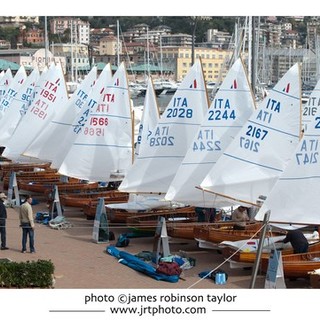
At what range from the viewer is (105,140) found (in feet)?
74.5

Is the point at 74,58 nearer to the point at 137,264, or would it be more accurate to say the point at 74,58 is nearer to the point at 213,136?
the point at 213,136

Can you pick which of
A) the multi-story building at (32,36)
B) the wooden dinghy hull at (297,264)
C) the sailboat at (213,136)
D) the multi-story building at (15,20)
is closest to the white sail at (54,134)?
the sailboat at (213,136)

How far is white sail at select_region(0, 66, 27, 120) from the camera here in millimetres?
35422

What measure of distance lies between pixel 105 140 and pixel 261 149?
649 centimetres

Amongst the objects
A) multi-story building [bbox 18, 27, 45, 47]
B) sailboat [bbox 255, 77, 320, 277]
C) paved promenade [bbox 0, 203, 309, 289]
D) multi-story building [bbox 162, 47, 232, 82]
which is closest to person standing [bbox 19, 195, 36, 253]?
paved promenade [bbox 0, 203, 309, 289]

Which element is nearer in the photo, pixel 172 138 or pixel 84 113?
pixel 172 138

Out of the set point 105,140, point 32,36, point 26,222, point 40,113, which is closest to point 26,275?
point 26,222

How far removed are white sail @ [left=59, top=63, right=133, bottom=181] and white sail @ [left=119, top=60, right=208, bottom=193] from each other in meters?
2.94

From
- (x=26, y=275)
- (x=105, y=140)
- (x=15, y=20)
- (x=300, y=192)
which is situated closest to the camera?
(x=26, y=275)

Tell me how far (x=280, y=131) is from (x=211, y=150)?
6.35 ft

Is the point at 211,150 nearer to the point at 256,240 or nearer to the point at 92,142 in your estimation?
the point at 256,240

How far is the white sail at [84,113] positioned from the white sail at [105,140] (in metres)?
1.43

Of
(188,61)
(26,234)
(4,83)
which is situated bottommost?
(188,61)
